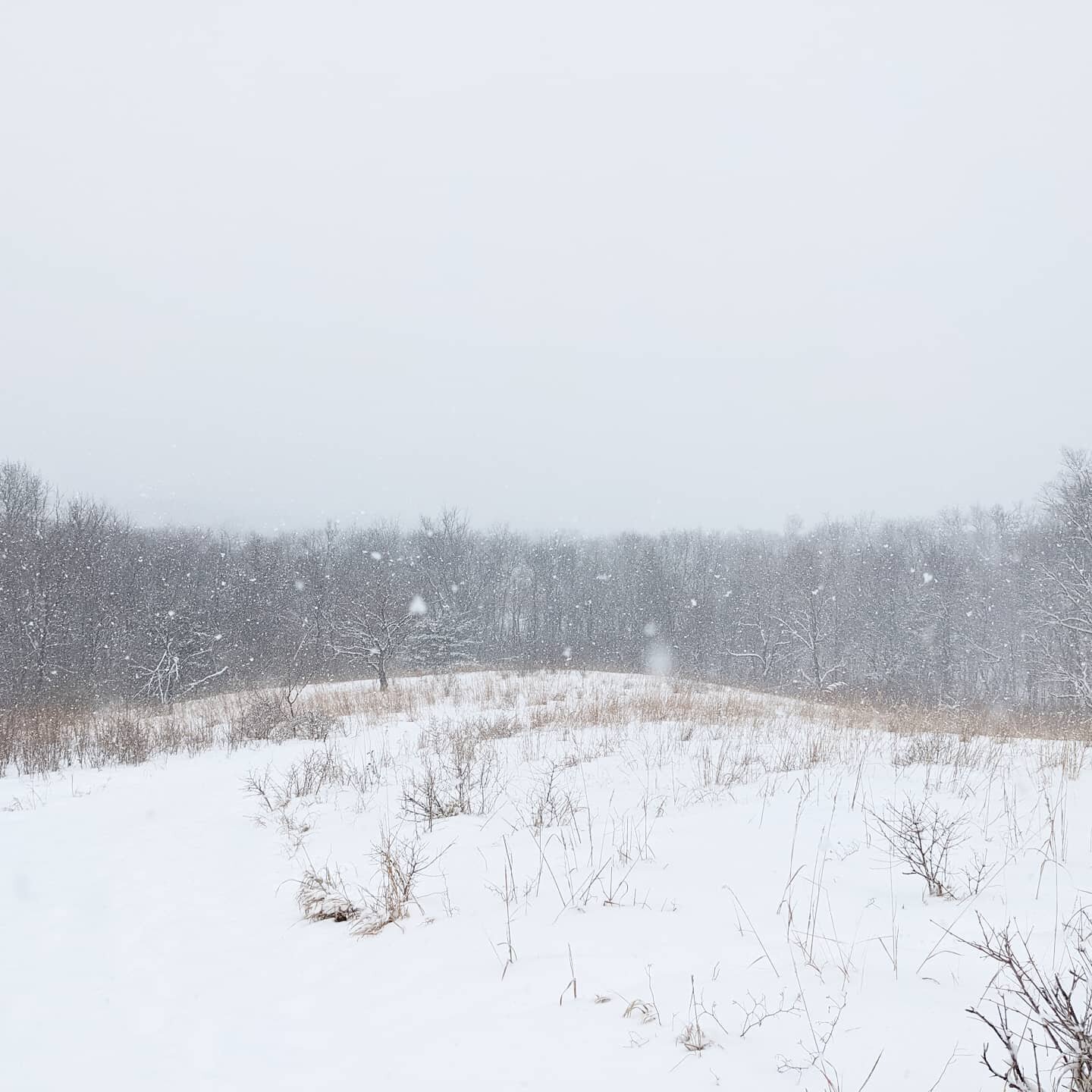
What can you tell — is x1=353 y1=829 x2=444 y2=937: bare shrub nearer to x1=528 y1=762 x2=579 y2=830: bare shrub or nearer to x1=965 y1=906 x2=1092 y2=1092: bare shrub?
x1=528 y1=762 x2=579 y2=830: bare shrub

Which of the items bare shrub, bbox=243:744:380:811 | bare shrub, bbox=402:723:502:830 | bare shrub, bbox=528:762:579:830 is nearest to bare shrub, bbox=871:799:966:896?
bare shrub, bbox=528:762:579:830

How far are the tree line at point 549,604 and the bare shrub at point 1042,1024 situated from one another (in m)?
12.4

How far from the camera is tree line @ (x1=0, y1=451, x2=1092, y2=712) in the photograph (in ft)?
72.4

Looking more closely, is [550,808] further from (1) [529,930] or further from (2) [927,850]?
(2) [927,850]

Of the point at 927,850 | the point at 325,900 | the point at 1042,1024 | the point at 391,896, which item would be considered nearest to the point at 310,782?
the point at 325,900

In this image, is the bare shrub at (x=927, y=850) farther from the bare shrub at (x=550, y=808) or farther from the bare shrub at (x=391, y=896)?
the bare shrub at (x=391, y=896)

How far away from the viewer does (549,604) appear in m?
55.9

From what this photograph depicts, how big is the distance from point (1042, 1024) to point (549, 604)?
5476 centimetres

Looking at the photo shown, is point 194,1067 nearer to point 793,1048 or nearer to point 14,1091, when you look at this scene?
point 14,1091

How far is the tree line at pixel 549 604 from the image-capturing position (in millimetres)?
22078

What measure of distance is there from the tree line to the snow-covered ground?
8639 millimetres

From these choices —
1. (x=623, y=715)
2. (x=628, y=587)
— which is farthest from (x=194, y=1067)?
(x=628, y=587)

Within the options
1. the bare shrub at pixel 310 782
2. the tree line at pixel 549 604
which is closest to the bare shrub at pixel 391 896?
the bare shrub at pixel 310 782

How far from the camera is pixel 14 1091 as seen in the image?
2.02m
